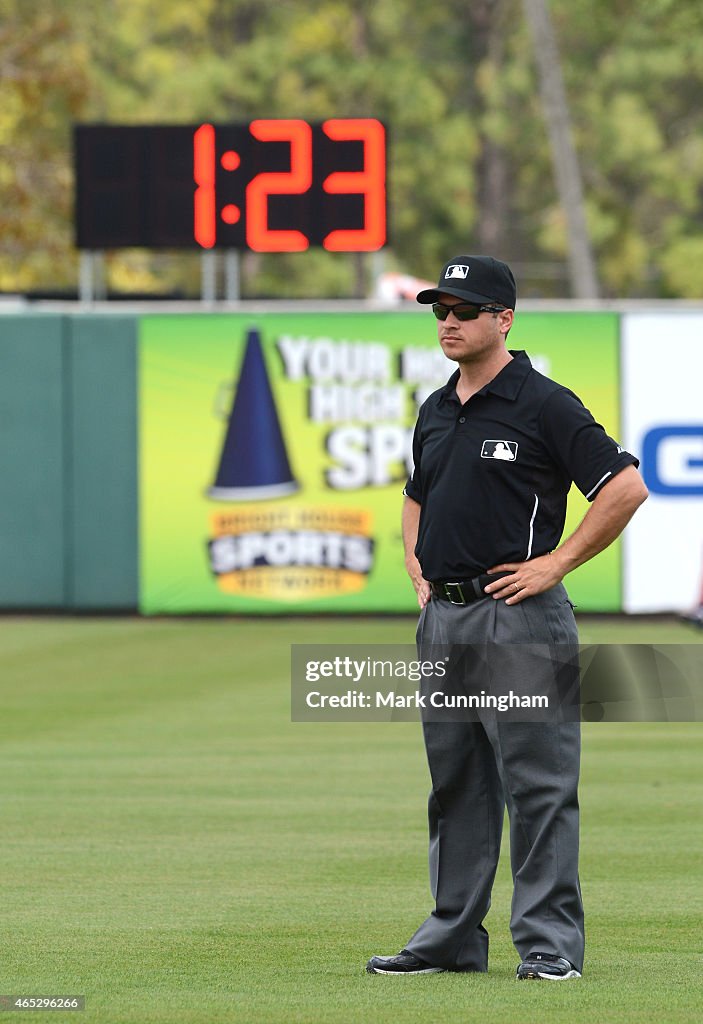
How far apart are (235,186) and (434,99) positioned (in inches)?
1312

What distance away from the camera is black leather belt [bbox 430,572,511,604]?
5762 millimetres

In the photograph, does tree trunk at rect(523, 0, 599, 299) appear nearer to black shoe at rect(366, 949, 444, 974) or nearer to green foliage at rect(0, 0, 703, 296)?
green foliage at rect(0, 0, 703, 296)

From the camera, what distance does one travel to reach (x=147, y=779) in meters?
10.4

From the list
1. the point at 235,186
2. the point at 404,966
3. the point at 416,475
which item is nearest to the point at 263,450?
the point at 235,186

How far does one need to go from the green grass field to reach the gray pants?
172 millimetres

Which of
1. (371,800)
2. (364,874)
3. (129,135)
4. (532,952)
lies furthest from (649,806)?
(129,135)

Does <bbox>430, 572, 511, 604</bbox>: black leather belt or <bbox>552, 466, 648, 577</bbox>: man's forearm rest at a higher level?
<bbox>552, 466, 648, 577</bbox>: man's forearm

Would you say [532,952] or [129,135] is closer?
[532,952]

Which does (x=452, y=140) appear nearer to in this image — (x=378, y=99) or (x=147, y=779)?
(x=378, y=99)

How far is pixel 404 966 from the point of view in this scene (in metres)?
5.99

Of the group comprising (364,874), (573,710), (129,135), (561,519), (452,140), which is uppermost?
(452,140)

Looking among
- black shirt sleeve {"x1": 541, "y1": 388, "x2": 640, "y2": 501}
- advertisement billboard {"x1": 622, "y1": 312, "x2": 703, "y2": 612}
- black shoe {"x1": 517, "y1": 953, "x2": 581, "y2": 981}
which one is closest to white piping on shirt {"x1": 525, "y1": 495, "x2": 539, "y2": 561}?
black shirt sleeve {"x1": 541, "y1": 388, "x2": 640, "y2": 501}

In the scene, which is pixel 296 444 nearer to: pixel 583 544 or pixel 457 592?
pixel 457 592

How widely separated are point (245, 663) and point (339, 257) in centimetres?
3796
